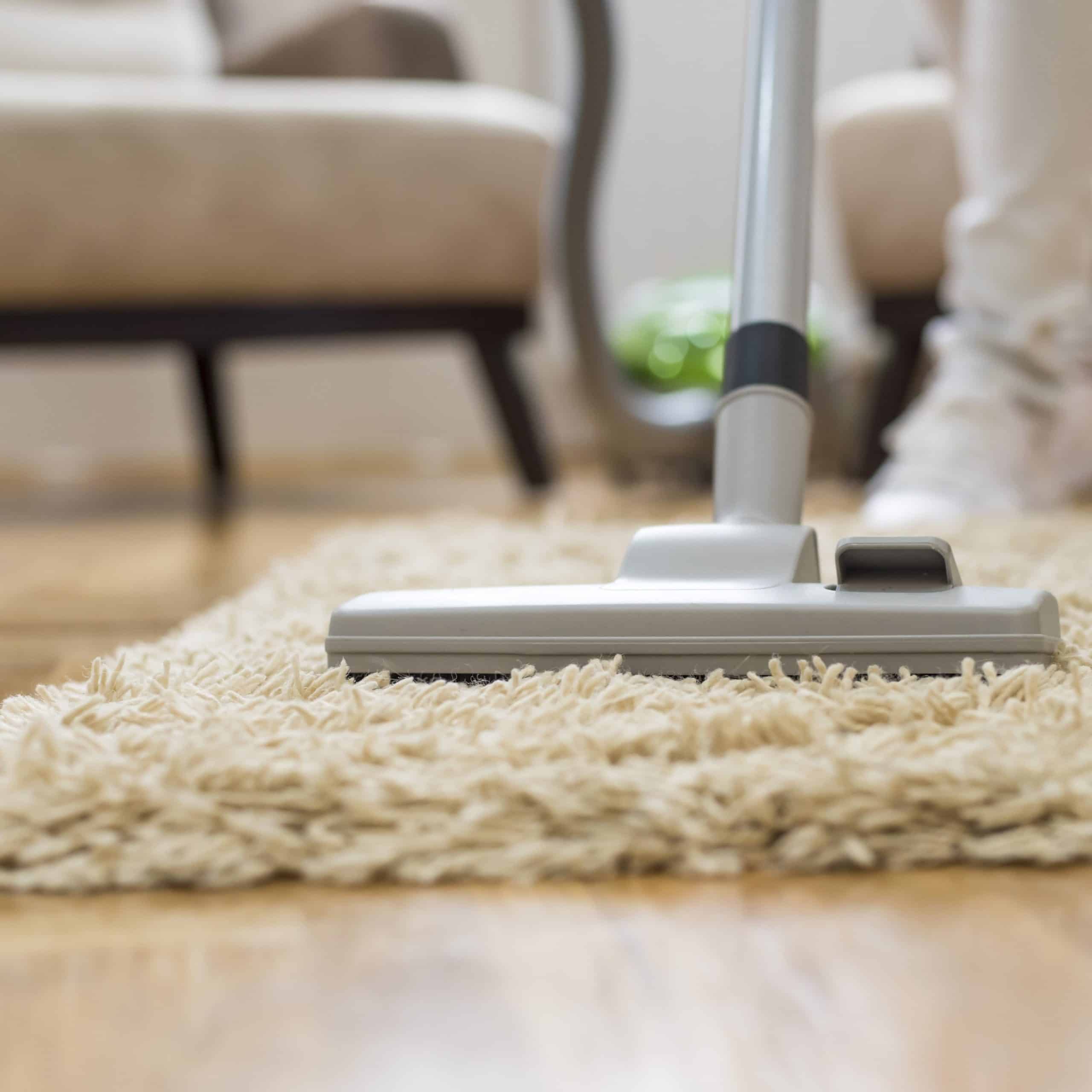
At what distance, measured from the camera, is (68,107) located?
4.34 ft

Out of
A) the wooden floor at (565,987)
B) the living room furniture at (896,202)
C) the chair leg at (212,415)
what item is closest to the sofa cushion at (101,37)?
the chair leg at (212,415)

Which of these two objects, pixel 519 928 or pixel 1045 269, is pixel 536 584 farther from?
pixel 1045 269

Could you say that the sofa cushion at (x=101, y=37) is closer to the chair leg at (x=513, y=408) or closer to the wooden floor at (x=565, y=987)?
the chair leg at (x=513, y=408)

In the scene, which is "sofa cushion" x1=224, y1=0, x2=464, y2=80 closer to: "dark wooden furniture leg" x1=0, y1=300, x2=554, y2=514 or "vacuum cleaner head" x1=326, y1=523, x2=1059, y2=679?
A: "dark wooden furniture leg" x1=0, y1=300, x2=554, y2=514

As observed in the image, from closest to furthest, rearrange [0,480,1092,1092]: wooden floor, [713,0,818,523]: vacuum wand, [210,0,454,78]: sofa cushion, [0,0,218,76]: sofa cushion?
A: [0,480,1092,1092]: wooden floor → [713,0,818,523]: vacuum wand → [210,0,454,78]: sofa cushion → [0,0,218,76]: sofa cushion

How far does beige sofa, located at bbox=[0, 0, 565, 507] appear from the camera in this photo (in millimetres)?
1332

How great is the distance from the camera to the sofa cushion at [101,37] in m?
1.95

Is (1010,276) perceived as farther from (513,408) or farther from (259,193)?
(259,193)

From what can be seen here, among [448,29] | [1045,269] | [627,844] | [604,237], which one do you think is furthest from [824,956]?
[604,237]

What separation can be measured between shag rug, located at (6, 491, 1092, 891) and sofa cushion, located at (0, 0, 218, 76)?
5.91 ft

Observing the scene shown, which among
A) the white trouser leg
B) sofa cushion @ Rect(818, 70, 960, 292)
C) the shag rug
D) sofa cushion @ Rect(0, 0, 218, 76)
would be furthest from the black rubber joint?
sofa cushion @ Rect(0, 0, 218, 76)

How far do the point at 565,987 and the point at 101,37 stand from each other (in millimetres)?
2030

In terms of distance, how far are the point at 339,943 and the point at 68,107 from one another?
123 cm

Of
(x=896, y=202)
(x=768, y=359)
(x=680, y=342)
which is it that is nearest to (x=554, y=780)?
(x=768, y=359)
